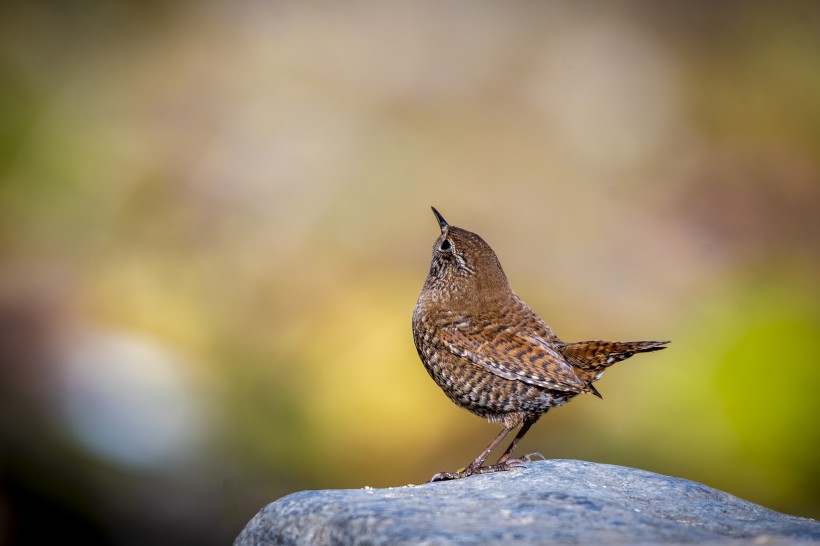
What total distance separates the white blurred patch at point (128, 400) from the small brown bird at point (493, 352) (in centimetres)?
348

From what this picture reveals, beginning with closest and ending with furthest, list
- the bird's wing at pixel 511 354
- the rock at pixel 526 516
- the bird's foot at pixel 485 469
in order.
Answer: the rock at pixel 526 516
the bird's foot at pixel 485 469
the bird's wing at pixel 511 354

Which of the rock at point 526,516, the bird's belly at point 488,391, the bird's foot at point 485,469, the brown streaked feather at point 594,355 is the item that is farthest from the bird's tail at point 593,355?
the rock at point 526,516

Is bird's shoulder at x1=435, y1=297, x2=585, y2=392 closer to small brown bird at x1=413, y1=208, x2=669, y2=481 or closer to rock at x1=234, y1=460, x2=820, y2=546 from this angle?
small brown bird at x1=413, y1=208, x2=669, y2=481

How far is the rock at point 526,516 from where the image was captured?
8.57 feet

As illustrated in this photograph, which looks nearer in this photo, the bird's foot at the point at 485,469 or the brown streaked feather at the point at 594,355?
the bird's foot at the point at 485,469

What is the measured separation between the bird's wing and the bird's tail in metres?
0.06

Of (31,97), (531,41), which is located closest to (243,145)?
(31,97)

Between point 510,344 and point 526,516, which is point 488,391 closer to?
point 510,344

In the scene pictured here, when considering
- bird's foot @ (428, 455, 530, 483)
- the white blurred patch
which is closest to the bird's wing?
bird's foot @ (428, 455, 530, 483)

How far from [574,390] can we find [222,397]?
4.07 meters

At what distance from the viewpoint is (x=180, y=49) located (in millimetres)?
8367

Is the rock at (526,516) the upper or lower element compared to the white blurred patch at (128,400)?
lower

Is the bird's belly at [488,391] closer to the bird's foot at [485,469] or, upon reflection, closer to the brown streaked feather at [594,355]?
the brown streaked feather at [594,355]

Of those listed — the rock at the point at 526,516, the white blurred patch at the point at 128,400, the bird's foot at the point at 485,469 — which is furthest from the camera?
the white blurred patch at the point at 128,400
